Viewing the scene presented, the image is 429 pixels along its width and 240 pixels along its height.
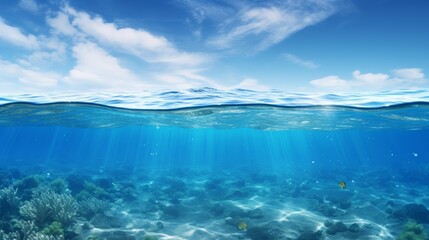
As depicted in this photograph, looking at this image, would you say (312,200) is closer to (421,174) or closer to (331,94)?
(331,94)

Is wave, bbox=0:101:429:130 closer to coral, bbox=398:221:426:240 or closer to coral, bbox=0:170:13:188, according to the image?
coral, bbox=0:170:13:188

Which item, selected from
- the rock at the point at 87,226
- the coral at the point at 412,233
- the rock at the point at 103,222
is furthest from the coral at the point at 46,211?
the coral at the point at 412,233

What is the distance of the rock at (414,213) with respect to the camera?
15.6 m

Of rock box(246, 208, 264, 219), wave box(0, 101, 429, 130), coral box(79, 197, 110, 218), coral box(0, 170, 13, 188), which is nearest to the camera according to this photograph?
coral box(79, 197, 110, 218)

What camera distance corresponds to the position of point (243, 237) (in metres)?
12.6

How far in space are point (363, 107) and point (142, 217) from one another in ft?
48.3

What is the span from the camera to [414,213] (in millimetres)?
15867

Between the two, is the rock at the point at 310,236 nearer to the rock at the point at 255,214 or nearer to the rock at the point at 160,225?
the rock at the point at 255,214

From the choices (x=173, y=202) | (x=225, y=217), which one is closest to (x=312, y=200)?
(x=225, y=217)

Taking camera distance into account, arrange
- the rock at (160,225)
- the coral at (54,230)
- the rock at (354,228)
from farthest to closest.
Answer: the rock at (160,225) → the rock at (354,228) → the coral at (54,230)

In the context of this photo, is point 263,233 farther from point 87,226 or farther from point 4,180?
point 4,180

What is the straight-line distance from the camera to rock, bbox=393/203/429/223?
1565cm

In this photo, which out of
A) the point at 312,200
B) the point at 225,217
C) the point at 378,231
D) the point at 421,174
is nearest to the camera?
the point at 378,231

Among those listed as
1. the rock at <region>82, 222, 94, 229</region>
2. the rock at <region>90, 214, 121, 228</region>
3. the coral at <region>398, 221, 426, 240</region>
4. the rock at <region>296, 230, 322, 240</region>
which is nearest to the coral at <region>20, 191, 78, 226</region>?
the rock at <region>82, 222, 94, 229</region>
